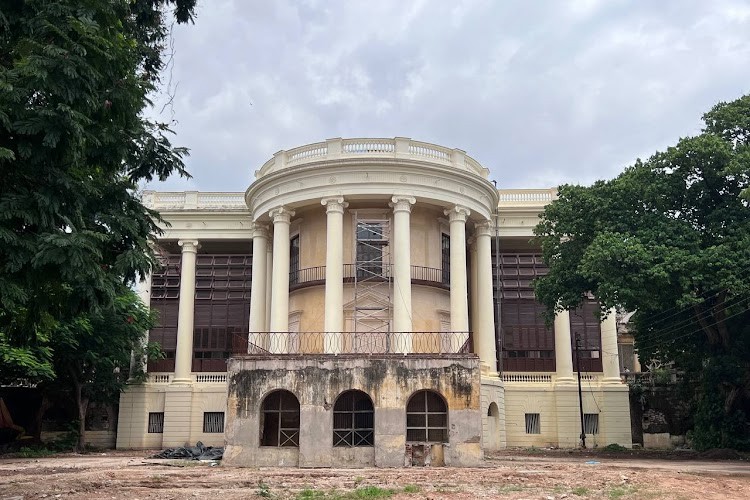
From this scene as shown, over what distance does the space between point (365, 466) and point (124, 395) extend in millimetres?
19064

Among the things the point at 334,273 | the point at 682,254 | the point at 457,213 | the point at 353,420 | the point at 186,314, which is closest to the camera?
the point at 353,420

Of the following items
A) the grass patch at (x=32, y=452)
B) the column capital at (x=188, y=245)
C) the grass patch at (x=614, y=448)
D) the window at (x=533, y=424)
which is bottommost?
the grass patch at (x=32, y=452)

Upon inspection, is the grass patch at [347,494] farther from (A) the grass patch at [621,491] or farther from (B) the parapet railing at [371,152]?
(B) the parapet railing at [371,152]

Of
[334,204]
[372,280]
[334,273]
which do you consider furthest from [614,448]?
[334,204]

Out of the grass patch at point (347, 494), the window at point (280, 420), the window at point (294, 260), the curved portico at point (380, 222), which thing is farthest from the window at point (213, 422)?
the grass patch at point (347, 494)

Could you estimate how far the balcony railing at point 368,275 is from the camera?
110 feet

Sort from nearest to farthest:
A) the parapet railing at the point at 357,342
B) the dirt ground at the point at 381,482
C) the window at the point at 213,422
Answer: the dirt ground at the point at 381,482 < the parapet railing at the point at 357,342 < the window at the point at 213,422

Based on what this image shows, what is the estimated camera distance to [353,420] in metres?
24.7

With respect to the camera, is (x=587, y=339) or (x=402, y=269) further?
(x=587, y=339)

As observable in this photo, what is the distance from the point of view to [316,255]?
115 feet

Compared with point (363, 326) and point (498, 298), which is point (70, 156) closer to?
point (363, 326)

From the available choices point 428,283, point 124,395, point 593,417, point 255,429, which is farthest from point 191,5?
point 593,417

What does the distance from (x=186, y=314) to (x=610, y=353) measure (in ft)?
70.0

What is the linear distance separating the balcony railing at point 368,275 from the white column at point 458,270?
4.68ft
